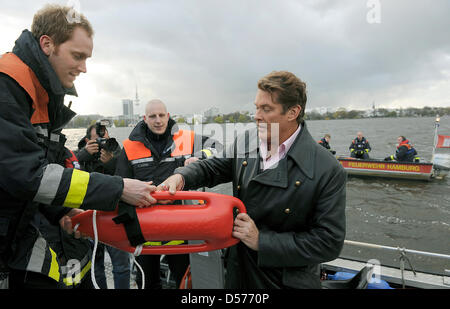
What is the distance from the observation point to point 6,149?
1.19 meters

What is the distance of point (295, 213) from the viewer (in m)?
1.53

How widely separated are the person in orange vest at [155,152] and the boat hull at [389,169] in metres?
15.6

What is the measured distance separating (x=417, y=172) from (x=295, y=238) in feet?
57.0

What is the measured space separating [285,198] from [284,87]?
0.64 metres

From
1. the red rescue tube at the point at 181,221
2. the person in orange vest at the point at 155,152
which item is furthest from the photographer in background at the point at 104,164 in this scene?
the red rescue tube at the point at 181,221

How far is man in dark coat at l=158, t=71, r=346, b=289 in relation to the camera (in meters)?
1.48

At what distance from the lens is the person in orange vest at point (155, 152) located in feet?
9.88

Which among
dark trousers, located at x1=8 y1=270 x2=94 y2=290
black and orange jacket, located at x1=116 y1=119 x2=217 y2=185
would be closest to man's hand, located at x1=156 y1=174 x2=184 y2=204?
dark trousers, located at x1=8 y1=270 x2=94 y2=290

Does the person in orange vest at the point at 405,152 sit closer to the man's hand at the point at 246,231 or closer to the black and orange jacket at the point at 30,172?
the man's hand at the point at 246,231

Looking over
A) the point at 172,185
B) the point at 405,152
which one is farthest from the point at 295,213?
the point at 405,152

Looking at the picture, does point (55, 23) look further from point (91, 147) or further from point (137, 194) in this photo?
point (91, 147)

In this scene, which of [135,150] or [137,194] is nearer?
[137,194]
